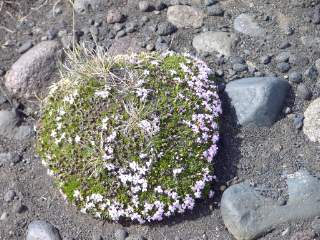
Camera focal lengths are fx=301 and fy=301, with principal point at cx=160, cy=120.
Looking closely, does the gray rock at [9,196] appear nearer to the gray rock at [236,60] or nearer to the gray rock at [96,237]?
the gray rock at [96,237]

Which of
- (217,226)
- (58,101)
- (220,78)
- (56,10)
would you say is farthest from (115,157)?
(56,10)

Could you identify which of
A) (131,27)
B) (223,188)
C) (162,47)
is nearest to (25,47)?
(131,27)

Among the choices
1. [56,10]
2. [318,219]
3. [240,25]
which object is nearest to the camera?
[318,219]

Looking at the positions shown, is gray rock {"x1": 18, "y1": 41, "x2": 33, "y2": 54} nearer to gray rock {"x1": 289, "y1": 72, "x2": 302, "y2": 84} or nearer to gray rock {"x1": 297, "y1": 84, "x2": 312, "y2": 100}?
gray rock {"x1": 289, "y1": 72, "x2": 302, "y2": 84}

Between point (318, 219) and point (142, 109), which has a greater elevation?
point (142, 109)

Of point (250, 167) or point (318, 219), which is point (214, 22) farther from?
point (318, 219)

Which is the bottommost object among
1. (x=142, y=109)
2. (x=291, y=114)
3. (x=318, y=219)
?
(x=318, y=219)
